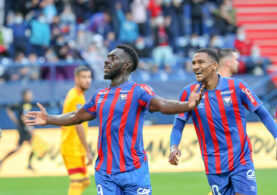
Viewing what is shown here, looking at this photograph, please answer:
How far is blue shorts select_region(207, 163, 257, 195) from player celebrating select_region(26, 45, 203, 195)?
85 centimetres

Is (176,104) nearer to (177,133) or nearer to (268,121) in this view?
(177,133)

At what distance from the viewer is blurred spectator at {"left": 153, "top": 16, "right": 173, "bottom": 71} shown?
59.6 ft

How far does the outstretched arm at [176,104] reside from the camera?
4.97 m

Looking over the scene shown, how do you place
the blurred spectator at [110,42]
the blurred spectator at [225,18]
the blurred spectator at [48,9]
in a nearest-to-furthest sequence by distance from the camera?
the blurred spectator at [110,42] < the blurred spectator at [48,9] < the blurred spectator at [225,18]

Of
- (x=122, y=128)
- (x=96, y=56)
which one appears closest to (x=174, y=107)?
(x=122, y=128)

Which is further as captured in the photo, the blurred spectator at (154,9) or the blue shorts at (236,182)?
the blurred spectator at (154,9)

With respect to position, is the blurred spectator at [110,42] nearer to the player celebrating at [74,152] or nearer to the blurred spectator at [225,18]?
the blurred spectator at [225,18]

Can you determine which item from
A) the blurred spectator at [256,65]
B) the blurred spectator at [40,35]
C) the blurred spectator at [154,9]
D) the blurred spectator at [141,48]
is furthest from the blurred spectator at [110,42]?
the blurred spectator at [256,65]

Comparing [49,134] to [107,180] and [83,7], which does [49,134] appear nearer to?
[83,7]

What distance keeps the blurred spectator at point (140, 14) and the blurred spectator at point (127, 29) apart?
0.43 meters

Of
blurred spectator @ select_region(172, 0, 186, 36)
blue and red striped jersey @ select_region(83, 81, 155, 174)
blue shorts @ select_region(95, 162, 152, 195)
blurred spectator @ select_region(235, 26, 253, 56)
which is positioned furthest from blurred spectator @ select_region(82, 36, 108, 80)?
blue shorts @ select_region(95, 162, 152, 195)

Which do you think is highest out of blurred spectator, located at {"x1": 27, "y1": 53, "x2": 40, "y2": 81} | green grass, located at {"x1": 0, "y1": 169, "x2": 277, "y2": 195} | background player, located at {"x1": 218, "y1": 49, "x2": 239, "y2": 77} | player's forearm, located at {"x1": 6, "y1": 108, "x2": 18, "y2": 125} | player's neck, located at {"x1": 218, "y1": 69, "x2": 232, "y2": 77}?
background player, located at {"x1": 218, "y1": 49, "x2": 239, "y2": 77}

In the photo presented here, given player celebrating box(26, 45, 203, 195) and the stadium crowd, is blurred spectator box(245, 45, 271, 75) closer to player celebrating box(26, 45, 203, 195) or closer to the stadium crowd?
the stadium crowd

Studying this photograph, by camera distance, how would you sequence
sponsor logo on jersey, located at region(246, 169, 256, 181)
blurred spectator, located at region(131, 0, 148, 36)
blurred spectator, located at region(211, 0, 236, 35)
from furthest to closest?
blurred spectator, located at region(211, 0, 236, 35), blurred spectator, located at region(131, 0, 148, 36), sponsor logo on jersey, located at region(246, 169, 256, 181)
